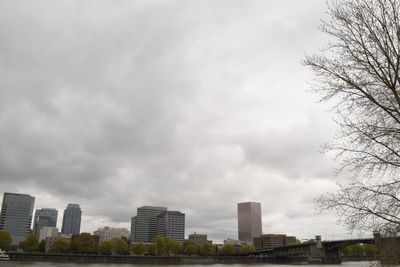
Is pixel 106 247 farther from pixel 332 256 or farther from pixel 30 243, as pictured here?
pixel 332 256

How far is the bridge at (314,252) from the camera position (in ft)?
Answer: 463

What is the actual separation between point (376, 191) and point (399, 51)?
3.96 meters

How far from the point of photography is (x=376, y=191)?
960 centimetres

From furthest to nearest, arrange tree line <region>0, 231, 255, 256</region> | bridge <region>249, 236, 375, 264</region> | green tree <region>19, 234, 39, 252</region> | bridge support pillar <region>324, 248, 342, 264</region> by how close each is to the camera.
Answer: tree line <region>0, 231, 255, 256</region> < green tree <region>19, 234, 39, 252</region> < bridge support pillar <region>324, 248, 342, 264</region> < bridge <region>249, 236, 375, 264</region>

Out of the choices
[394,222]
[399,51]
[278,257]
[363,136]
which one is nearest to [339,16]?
[399,51]

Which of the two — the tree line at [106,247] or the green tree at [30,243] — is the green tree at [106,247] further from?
the green tree at [30,243]

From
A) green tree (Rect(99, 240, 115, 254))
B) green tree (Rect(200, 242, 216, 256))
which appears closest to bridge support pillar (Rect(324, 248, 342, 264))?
green tree (Rect(200, 242, 216, 256))

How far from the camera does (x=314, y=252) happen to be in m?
148

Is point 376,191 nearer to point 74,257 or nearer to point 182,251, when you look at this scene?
point 74,257

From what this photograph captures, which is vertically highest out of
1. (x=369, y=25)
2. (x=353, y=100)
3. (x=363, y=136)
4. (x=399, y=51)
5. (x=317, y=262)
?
(x=369, y=25)

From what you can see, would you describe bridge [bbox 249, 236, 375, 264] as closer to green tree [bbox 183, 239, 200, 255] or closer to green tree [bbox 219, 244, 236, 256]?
green tree [bbox 219, 244, 236, 256]

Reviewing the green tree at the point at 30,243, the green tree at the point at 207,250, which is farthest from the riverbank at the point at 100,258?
the green tree at the point at 30,243

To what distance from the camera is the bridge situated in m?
141

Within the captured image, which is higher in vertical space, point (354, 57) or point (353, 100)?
point (354, 57)
